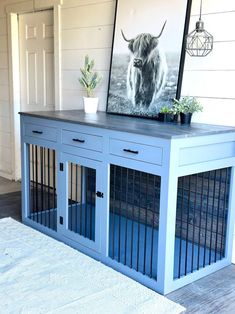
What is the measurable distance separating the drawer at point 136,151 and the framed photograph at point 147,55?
1.98 ft

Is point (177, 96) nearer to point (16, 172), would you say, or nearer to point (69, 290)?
point (69, 290)

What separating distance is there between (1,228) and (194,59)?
199 centimetres

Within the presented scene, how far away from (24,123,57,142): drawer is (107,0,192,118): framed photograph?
0.58 m

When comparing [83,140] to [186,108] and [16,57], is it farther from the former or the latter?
[16,57]

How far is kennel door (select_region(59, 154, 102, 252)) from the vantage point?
2.79m

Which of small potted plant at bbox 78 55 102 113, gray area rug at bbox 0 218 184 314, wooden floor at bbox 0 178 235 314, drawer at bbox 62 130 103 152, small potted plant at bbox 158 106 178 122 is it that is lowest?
wooden floor at bbox 0 178 235 314

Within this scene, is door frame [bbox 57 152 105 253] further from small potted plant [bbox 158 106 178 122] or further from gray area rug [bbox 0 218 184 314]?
small potted plant [bbox 158 106 178 122]

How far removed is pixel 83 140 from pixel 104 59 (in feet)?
3.50

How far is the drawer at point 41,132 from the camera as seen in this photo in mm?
3084

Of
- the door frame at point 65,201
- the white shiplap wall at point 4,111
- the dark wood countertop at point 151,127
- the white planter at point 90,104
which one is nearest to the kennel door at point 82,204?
the door frame at point 65,201

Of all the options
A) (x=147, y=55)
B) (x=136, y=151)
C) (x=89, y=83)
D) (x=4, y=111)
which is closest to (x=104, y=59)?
(x=89, y=83)

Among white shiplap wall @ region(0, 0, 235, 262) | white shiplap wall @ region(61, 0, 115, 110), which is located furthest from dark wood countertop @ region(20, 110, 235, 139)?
white shiplap wall @ region(61, 0, 115, 110)

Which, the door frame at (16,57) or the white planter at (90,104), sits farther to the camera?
the door frame at (16,57)

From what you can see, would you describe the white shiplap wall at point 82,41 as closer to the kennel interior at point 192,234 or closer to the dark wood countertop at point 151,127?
the dark wood countertop at point 151,127
